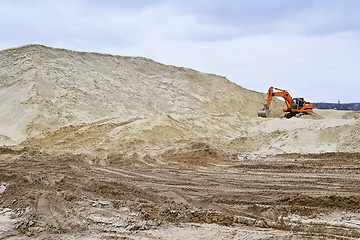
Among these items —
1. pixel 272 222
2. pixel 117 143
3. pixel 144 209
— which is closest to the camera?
pixel 272 222

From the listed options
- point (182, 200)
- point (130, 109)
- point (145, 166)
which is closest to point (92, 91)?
point (130, 109)

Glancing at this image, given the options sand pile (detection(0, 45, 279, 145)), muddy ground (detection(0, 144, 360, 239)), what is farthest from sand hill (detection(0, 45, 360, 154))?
muddy ground (detection(0, 144, 360, 239))

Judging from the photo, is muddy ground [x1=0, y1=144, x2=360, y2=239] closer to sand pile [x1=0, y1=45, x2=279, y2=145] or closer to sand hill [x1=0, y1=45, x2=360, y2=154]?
sand hill [x1=0, y1=45, x2=360, y2=154]

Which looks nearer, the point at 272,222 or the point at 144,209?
the point at 272,222

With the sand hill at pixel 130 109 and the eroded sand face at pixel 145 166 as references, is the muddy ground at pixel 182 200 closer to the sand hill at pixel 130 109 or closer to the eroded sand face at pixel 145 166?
the eroded sand face at pixel 145 166

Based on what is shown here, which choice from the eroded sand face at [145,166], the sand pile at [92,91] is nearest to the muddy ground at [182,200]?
the eroded sand face at [145,166]

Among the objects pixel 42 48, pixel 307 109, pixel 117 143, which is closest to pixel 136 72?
pixel 42 48

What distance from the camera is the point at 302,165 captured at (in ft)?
34.8

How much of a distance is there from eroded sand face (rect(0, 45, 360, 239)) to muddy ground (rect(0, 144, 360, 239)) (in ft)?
0.09

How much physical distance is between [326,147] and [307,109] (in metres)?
13.5

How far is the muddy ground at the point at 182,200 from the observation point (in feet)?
17.4

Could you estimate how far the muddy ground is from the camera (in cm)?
532

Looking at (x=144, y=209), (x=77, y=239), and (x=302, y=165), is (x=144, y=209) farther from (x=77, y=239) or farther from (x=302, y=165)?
(x=302, y=165)

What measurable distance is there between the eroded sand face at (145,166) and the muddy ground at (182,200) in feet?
0.09
